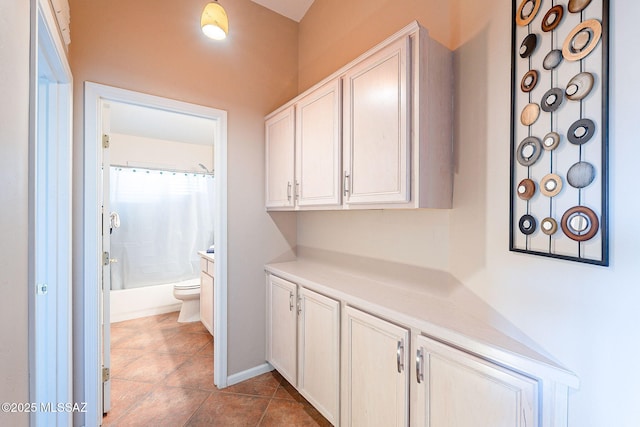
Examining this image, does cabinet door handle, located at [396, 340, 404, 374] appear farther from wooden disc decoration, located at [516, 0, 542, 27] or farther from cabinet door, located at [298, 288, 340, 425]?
wooden disc decoration, located at [516, 0, 542, 27]

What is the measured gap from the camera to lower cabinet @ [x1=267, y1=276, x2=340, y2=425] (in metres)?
1.69

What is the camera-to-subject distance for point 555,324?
38.6 inches

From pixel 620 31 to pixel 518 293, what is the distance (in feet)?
2.94

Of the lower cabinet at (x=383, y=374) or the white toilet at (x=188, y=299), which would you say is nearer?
the lower cabinet at (x=383, y=374)

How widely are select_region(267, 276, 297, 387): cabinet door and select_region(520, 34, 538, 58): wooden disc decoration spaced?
5.76 feet

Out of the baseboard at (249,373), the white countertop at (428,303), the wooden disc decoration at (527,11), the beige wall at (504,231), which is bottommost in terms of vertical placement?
the baseboard at (249,373)

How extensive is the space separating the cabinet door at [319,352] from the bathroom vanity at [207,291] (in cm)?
140

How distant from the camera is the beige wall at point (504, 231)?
824mm

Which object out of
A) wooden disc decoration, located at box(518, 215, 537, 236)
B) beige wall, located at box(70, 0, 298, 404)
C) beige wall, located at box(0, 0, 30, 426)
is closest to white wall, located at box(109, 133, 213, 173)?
beige wall, located at box(70, 0, 298, 404)

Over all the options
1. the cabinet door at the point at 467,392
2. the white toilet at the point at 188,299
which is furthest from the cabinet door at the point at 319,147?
the white toilet at the point at 188,299

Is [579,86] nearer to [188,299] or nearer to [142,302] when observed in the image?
[188,299]

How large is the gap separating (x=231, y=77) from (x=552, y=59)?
2045 mm

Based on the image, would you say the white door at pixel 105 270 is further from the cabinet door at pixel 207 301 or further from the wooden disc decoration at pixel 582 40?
the wooden disc decoration at pixel 582 40

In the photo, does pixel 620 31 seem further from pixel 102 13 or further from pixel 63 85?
pixel 102 13
